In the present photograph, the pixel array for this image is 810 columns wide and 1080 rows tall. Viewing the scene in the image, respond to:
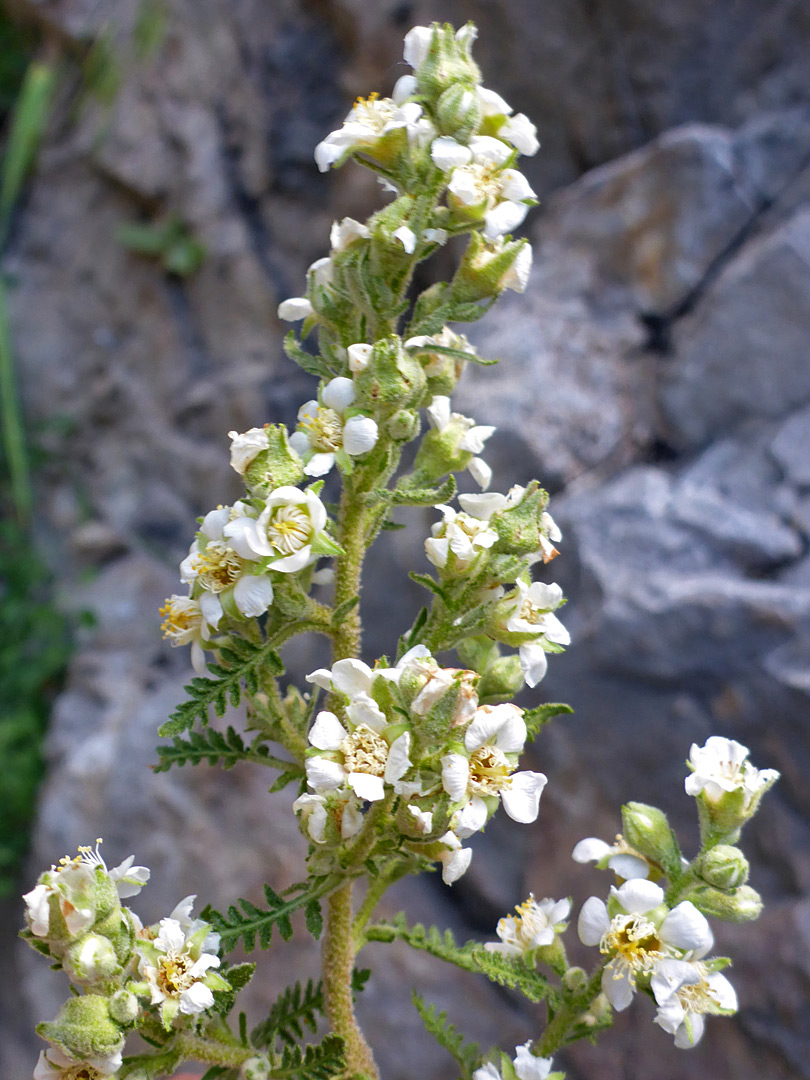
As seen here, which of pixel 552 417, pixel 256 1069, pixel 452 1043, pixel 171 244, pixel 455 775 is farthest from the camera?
pixel 171 244

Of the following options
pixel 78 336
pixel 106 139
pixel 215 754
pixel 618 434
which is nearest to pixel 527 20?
pixel 618 434

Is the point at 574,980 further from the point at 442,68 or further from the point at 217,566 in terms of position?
the point at 442,68

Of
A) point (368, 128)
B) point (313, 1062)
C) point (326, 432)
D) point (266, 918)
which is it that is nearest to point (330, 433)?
point (326, 432)

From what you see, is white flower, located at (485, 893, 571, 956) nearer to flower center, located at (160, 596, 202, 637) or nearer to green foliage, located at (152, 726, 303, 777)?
green foliage, located at (152, 726, 303, 777)

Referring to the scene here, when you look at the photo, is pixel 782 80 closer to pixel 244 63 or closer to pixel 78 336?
pixel 244 63

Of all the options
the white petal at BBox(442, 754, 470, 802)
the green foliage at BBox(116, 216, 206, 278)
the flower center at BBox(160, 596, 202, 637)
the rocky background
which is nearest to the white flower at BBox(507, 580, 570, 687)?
the white petal at BBox(442, 754, 470, 802)
